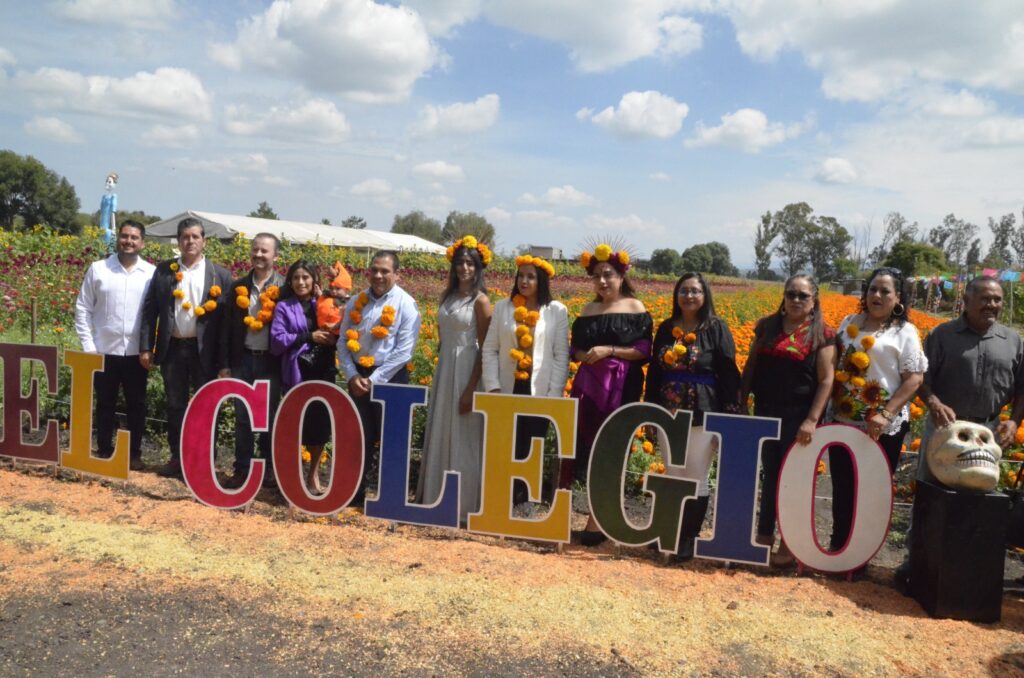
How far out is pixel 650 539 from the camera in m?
4.27

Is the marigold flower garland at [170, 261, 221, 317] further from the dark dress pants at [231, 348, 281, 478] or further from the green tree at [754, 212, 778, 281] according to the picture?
the green tree at [754, 212, 778, 281]

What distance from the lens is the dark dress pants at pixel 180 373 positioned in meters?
5.45

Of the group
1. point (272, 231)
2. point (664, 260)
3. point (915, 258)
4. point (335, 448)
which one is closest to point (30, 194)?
point (272, 231)

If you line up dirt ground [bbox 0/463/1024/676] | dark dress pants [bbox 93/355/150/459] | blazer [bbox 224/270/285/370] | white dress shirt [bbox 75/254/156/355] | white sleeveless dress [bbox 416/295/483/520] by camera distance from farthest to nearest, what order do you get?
dark dress pants [bbox 93/355/150/459], white dress shirt [bbox 75/254/156/355], blazer [bbox 224/270/285/370], white sleeveless dress [bbox 416/295/483/520], dirt ground [bbox 0/463/1024/676]

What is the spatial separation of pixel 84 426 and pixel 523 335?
3.36 metres

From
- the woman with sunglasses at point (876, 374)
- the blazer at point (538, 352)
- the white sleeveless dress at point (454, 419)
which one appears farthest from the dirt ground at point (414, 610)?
the blazer at point (538, 352)

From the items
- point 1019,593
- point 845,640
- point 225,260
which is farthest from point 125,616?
point 225,260

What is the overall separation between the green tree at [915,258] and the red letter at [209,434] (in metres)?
36.8

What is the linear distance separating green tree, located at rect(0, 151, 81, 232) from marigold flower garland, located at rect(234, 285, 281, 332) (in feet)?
185

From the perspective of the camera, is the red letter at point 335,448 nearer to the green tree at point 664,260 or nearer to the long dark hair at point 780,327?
the long dark hair at point 780,327

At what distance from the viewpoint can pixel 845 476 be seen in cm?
433

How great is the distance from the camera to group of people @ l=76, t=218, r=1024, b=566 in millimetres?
4195

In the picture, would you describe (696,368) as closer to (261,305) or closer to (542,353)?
(542,353)

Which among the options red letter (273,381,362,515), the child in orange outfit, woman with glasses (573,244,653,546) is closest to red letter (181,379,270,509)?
red letter (273,381,362,515)
